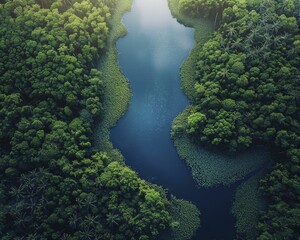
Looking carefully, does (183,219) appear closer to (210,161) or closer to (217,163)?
(210,161)

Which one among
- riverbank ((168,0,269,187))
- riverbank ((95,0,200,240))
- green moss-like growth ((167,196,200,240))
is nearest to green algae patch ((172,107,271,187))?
riverbank ((168,0,269,187))

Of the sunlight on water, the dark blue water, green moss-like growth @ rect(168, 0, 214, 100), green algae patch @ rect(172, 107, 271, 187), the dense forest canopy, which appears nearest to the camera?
the dense forest canopy

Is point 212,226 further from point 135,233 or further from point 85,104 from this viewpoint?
point 85,104

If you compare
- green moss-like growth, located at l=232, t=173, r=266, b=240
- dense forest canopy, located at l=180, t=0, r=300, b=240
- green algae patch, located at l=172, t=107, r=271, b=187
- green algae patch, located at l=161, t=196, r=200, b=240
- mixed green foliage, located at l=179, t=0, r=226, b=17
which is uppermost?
mixed green foliage, located at l=179, t=0, r=226, b=17

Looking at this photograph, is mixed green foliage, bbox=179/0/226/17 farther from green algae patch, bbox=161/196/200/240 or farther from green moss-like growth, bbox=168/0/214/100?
green algae patch, bbox=161/196/200/240

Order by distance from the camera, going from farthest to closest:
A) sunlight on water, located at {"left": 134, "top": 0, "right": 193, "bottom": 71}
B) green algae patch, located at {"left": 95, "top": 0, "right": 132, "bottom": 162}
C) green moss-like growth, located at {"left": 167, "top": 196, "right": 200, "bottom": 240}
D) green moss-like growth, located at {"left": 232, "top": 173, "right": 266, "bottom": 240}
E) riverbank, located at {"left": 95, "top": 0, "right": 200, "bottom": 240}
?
sunlight on water, located at {"left": 134, "top": 0, "right": 193, "bottom": 71} → green algae patch, located at {"left": 95, "top": 0, "right": 132, "bottom": 162} → riverbank, located at {"left": 95, "top": 0, "right": 200, "bottom": 240} → green moss-like growth, located at {"left": 232, "top": 173, "right": 266, "bottom": 240} → green moss-like growth, located at {"left": 167, "top": 196, "right": 200, "bottom": 240}

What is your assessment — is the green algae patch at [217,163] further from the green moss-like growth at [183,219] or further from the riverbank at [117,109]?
the riverbank at [117,109]

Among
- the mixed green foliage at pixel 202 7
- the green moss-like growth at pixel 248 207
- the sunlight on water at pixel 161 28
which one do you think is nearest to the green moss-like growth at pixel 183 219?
the green moss-like growth at pixel 248 207

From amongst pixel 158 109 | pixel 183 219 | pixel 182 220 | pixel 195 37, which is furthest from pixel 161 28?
pixel 182 220
